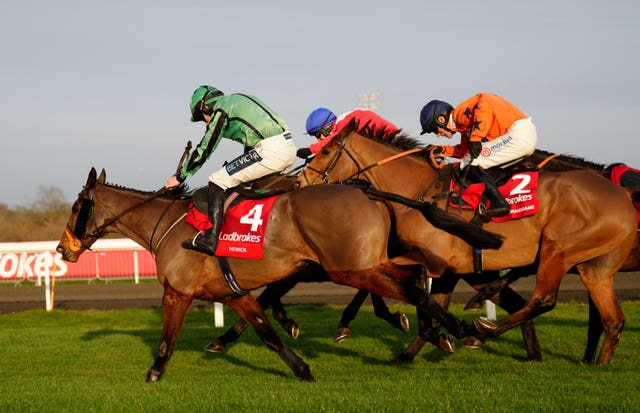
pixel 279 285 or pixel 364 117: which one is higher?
pixel 364 117

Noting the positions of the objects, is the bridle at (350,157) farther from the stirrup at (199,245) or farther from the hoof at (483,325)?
the hoof at (483,325)

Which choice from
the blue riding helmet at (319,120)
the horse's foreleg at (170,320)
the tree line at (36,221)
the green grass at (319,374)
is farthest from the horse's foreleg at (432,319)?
the tree line at (36,221)

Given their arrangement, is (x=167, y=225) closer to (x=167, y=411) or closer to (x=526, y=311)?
(x=167, y=411)

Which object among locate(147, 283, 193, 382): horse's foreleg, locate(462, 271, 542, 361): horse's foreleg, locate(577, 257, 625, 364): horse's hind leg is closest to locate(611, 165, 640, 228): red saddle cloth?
locate(577, 257, 625, 364): horse's hind leg

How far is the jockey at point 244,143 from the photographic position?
634 centimetres

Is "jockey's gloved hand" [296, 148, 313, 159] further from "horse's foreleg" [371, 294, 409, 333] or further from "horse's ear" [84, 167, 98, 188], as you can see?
"horse's ear" [84, 167, 98, 188]

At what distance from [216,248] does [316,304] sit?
22.4ft

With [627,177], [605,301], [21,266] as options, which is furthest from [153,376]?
[21,266]

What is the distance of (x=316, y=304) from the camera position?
508 inches

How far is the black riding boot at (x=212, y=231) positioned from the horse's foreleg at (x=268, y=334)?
2.08 ft

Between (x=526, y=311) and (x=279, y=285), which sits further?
(x=279, y=285)

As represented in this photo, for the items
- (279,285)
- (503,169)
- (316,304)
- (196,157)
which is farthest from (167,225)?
(316,304)

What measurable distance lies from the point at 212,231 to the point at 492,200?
2.14 meters

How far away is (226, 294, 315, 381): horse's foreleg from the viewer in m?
6.15
